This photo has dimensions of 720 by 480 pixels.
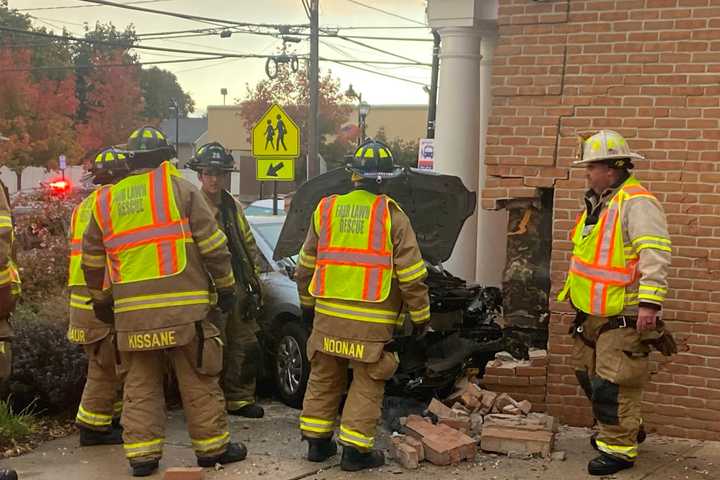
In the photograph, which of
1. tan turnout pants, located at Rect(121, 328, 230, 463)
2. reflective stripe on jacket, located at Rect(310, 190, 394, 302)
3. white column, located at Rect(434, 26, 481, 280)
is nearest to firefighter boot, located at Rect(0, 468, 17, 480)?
tan turnout pants, located at Rect(121, 328, 230, 463)

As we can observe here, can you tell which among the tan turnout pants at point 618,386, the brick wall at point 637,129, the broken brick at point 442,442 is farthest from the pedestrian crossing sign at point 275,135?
the tan turnout pants at point 618,386

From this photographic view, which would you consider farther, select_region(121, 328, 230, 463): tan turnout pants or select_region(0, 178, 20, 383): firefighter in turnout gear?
select_region(121, 328, 230, 463): tan turnout pants

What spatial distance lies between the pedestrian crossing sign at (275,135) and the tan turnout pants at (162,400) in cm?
816

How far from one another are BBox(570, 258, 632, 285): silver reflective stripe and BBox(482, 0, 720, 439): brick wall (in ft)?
3.53

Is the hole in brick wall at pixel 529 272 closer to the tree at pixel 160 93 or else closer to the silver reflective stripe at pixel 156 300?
the silver reflective stripe at pixel 156 300

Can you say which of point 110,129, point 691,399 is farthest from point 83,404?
point 110,129

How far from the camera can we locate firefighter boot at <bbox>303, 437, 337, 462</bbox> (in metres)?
6.02

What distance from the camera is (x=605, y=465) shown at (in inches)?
225

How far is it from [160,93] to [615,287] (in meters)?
69.8

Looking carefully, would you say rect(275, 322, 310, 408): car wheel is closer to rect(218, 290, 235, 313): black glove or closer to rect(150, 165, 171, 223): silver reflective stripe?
rect(218, 290, 235, 313): black glove

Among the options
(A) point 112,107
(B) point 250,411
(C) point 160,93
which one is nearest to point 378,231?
(B) point 250,411

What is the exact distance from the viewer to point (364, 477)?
18.9 feet

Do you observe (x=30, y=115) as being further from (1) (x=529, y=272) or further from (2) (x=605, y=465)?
(2) (x=605, y=465)

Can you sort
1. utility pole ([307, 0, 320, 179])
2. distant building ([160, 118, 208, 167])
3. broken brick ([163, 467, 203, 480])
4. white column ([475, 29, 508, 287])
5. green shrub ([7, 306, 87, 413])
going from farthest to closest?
distant building ([160, 118, 208, 167]) → utility pole ([307, 0, 320, 179]) → white column ([475, 29, 508, 287]) → green shrub ([7, 306, 87, 413]) → broken brick ([163, 467, 203, 480])
